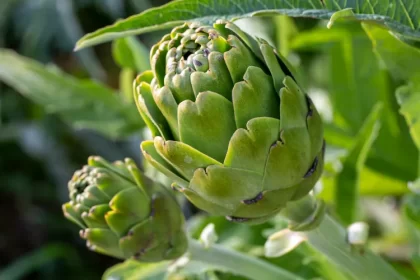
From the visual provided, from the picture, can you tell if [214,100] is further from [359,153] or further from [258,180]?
[359,153]

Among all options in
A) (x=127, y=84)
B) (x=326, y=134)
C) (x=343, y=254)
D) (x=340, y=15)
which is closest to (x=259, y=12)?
(x=340, y=15)

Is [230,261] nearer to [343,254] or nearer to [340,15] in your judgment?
[343,254]

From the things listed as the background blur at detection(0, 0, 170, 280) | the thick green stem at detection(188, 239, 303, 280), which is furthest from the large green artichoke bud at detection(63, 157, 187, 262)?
the background blur at detection(0, 0, 170, 280)

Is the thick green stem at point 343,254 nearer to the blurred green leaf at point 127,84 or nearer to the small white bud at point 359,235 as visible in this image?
the small white bud at point 359,235

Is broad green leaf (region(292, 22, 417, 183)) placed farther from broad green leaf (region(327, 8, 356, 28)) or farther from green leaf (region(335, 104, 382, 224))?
broad green leaf (region(327, 8, 356, 28))

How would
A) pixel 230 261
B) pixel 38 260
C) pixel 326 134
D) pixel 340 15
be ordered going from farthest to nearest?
pixel 38 260, pixel 326 134, pixel 230 261, pixel 340 15

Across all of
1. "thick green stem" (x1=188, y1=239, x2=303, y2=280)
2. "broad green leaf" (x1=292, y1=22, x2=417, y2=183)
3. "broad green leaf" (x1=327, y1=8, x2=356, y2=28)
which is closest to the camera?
"broad green leaf" (x1=327, y1=8, x2=356, y2=28)
